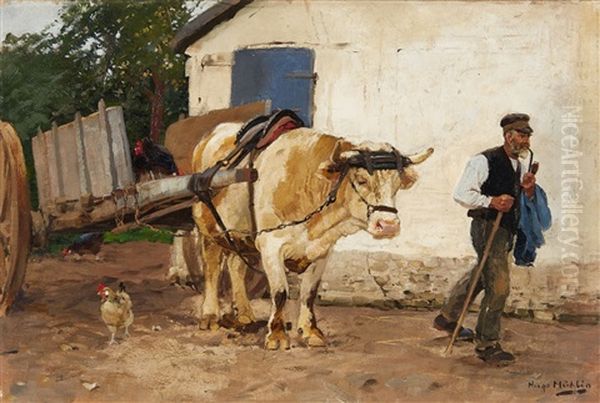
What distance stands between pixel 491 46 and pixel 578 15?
544 mm

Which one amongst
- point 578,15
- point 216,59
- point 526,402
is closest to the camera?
point 526,402

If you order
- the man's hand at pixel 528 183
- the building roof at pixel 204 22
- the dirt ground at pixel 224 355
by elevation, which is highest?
the building roof at pixel 204 22

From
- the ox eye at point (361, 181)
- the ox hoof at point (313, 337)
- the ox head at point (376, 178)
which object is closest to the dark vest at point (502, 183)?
the ox head at point (376, 178)

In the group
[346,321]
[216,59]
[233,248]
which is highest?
[216,59]

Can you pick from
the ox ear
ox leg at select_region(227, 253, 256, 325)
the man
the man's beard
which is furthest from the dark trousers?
ox leg at select_region(227, 253, 256, 325)

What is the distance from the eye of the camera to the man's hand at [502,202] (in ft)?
14.1

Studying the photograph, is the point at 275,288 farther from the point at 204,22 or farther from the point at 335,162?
the point at 204,22

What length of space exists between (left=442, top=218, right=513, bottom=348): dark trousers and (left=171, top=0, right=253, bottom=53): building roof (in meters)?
1.97

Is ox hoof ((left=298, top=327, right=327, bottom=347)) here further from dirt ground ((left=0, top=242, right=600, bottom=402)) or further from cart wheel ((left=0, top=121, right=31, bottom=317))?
cart wheel ((left=0, top=121, right=31, bottom=317))

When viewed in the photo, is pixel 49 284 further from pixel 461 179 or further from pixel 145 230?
pixel 461 179

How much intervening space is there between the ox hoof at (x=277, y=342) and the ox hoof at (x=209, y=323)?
1.41 ft

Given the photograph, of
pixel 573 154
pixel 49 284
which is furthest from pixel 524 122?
pixel 49 284

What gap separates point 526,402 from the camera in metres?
4.27
